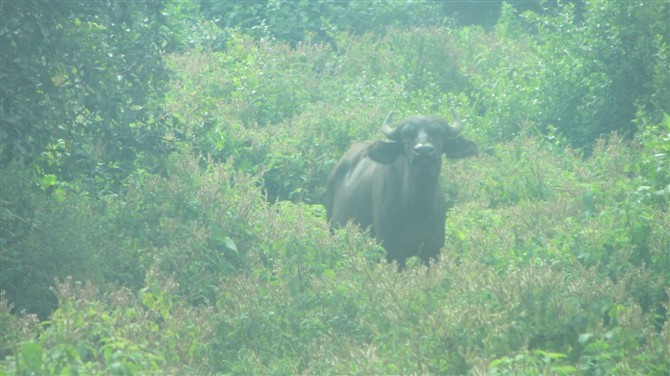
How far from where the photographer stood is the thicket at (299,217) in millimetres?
5277

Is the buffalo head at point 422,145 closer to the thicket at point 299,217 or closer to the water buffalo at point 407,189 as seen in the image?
the water buffalo at point 407,189

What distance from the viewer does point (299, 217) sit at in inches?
326

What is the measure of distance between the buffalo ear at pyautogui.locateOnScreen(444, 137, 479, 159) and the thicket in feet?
1.99

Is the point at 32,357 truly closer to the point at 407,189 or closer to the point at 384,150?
the point at 407,189

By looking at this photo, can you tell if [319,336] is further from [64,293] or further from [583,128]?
[583,128]

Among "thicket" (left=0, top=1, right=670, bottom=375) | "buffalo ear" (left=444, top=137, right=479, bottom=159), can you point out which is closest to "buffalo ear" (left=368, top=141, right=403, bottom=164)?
"buffalo ear" (left=444, top=137, right=479, bottom=159)

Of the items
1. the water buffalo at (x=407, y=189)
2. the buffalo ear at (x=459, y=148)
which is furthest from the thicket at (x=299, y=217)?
the buffalo ear at (x=459, y=148)

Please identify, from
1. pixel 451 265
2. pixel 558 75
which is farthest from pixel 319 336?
pixel 558 75

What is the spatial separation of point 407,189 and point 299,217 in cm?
84

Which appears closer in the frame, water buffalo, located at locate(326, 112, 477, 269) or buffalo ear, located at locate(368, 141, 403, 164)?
water buffalo, located at locate(326, 112, 477, 269)

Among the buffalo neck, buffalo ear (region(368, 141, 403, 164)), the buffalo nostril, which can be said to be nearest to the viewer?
the buffalo nostril

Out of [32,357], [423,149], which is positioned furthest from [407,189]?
[32,357]

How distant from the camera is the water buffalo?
8109 millimetres

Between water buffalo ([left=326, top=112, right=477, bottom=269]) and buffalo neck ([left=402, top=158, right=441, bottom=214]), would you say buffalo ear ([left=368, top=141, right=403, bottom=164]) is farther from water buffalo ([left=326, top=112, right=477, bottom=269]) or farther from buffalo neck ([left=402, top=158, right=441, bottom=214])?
buffalo neck ([left=402, top=158, right=441, bottom=214])
